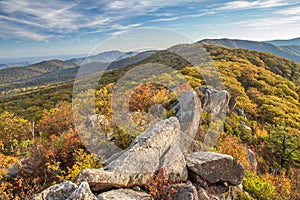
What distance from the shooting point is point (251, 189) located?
980 centimetres

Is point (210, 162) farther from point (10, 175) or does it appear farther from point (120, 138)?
point (10, 175)

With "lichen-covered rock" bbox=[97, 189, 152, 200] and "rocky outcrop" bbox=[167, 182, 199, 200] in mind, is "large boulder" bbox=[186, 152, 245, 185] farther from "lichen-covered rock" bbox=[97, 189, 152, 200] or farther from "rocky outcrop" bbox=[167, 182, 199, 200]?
"lichen-covered rock" bbox=[97, 189, 152, 200]

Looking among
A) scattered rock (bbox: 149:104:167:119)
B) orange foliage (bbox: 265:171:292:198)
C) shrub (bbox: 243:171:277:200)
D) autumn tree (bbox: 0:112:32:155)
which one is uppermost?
scattered rock (bbox: 149:104:167:119)

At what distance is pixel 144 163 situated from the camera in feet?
23.2

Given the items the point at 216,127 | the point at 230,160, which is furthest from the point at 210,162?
the point at 216,127

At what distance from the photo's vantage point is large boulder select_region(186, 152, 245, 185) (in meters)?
7.64

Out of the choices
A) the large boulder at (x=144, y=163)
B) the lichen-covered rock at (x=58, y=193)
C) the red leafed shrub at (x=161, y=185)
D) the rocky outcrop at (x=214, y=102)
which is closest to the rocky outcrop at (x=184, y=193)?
the red leafed shrub at (x=161, y=185)

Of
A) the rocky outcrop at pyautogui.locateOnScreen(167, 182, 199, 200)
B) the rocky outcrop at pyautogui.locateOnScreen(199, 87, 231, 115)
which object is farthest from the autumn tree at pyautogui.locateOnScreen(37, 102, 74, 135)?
the rocky outcrop at pyautogui.locateOnScreen(167, 182, 199, 200)

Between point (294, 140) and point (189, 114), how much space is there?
1159 cm

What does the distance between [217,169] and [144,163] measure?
2.74m

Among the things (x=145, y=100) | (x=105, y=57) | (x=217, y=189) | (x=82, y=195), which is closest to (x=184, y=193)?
(x=217, y=189)

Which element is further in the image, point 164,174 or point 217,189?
point 217,189

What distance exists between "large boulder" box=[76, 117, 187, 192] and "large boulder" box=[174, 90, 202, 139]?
415 cm

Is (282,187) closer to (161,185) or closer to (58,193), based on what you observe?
(161,185)
